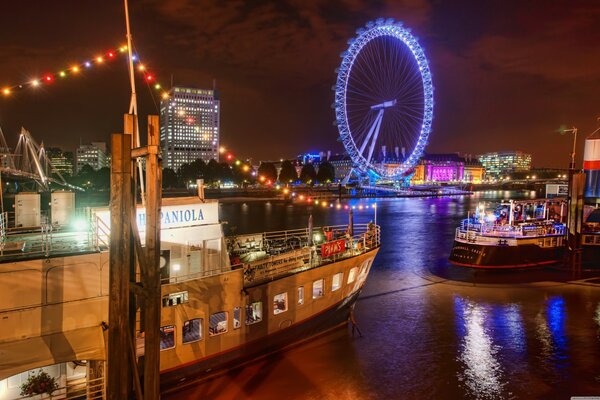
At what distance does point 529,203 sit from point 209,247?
33347 mm

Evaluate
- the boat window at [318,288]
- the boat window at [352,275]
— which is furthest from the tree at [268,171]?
the boat window at [318,288]

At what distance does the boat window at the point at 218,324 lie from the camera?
14207 millimetres

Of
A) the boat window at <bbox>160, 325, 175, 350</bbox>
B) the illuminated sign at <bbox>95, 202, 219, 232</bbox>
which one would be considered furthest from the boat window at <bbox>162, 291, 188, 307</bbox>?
the illuminated sign at <bbox>95, 202, 219, 232</bbox>

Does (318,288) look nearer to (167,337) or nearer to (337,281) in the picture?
(337,281)

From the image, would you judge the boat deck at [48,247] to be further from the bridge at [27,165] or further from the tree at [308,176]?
the tree at [308,176]

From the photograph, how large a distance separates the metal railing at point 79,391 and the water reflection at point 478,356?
11009 millimetres

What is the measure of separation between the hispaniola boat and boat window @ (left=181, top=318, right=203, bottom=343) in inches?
1.2

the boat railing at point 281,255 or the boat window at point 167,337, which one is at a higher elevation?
the boat railing at point 281,255

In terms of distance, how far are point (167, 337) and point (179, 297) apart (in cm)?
162

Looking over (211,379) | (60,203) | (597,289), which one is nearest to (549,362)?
(211,379)

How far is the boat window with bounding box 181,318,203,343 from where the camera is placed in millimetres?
13666

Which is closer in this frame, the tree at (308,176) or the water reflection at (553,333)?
the water reflection at (553,333)

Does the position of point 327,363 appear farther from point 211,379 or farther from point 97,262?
point 97,262

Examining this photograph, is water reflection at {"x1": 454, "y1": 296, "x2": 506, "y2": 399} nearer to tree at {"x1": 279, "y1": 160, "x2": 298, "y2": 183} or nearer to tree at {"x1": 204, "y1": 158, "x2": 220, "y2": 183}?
tree at {"x1": 204, "y1": 158, "x2": 220, "y2": 183}
